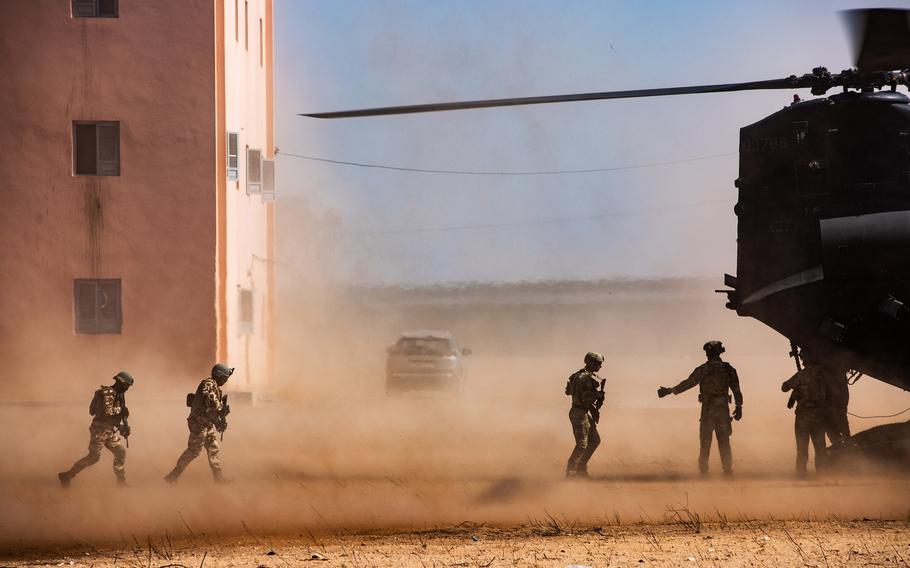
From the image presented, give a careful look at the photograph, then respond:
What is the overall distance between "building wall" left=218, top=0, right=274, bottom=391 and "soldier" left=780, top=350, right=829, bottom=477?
13.3 m

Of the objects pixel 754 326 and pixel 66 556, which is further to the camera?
pixel 754 326

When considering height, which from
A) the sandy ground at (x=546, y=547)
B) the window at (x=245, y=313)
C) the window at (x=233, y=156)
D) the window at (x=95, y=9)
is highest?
the window at (x=95, y=9)

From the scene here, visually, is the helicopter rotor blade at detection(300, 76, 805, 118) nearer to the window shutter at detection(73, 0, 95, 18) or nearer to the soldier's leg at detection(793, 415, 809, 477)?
the soldier's leg at detection(793, 415, 809, 477)

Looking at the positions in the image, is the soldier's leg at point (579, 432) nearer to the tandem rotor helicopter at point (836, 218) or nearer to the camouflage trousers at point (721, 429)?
the camouflage trousers at point (721, 429)

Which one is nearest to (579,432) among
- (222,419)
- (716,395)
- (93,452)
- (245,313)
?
(716,395)

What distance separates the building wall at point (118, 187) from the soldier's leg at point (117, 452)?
31.0 ft

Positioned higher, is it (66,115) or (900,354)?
(66,115)

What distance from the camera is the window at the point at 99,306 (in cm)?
2670

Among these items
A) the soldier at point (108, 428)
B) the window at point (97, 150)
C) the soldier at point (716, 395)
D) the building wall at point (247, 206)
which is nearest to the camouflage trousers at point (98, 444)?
the soldier at point (108, 428)

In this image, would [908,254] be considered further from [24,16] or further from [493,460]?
[24,16]

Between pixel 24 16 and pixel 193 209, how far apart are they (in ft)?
16.7

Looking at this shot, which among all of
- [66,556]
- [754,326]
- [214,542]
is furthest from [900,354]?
[754,326]

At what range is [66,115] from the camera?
26625 mm

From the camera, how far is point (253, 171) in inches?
1174
